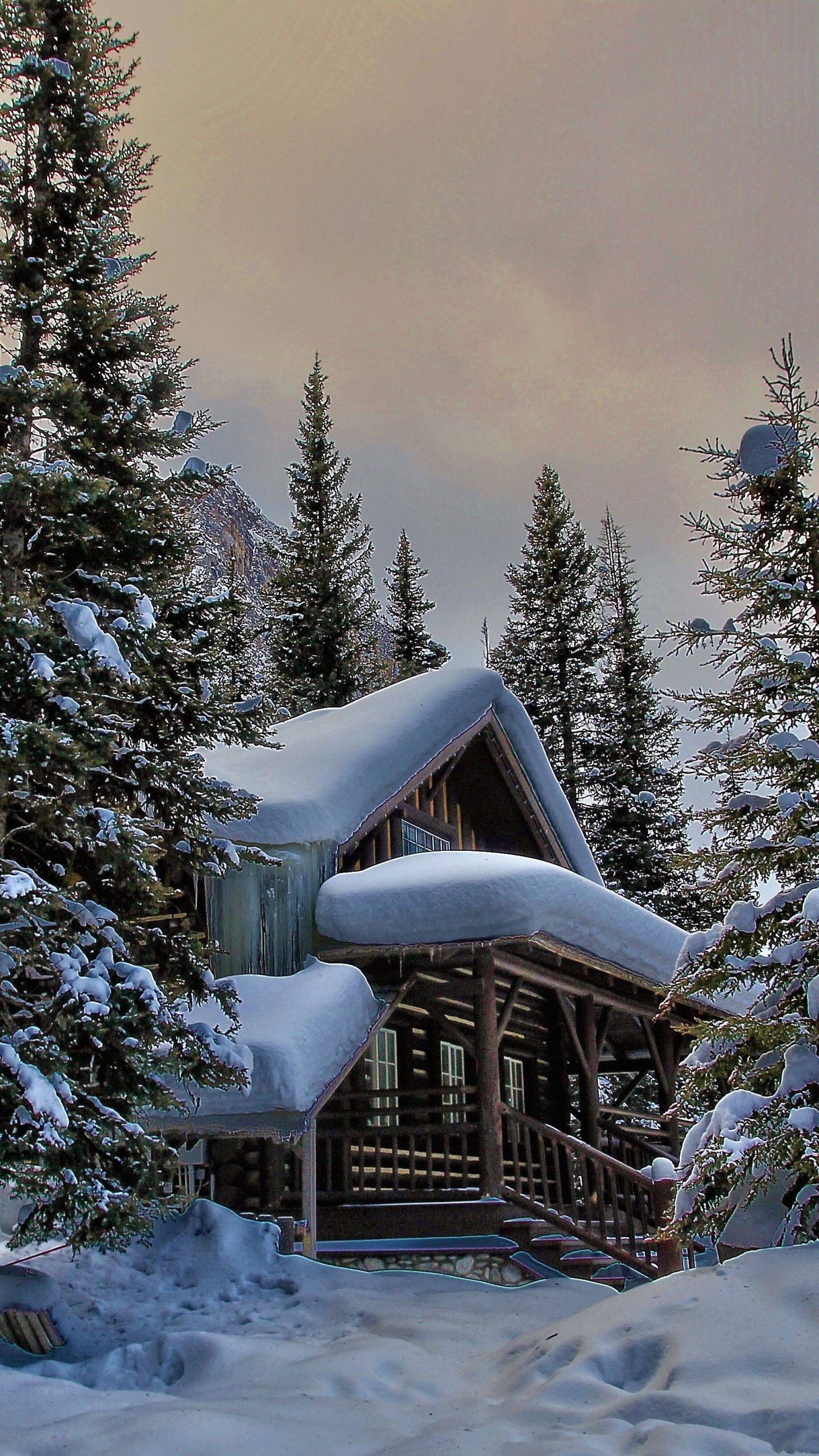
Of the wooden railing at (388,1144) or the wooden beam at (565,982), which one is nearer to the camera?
the wooden railing at (388,1144)

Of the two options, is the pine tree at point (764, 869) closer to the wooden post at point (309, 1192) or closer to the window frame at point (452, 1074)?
the wooden post at point (309, 1192)

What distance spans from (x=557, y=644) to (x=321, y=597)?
6.33 meters

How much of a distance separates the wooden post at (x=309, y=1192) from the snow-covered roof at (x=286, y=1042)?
1.26 feet

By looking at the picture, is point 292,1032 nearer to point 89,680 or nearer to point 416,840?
point 89,680

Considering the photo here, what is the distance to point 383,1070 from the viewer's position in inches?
585

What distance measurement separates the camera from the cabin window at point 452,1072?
16.2 m

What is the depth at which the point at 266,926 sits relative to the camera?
1284cm

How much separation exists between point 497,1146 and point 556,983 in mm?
2817

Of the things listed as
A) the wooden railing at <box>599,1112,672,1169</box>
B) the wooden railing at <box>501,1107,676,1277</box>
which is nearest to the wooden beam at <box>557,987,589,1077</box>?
the wooden railing at <box>599,1112,672,1169</box>

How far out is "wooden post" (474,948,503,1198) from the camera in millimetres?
11664

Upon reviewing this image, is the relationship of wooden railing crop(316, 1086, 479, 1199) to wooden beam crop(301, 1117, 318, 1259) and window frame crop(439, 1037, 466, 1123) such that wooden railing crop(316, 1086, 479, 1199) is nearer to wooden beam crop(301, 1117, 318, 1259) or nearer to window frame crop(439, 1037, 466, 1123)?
window frame crop(439, 1037, 466, 1123)

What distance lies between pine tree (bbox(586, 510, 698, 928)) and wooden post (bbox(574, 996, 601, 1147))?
1137 cm

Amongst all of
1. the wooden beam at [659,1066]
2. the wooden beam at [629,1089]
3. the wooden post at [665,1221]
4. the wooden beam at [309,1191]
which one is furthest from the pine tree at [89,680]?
the wooden beam at [629,1089]

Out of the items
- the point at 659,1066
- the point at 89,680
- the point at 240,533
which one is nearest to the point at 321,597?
the point at 659,1066
